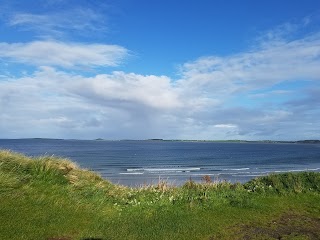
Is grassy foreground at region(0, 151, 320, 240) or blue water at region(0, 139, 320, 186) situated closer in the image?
grassy foreground at region(0, 151, 320, 240)

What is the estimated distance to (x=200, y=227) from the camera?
10.0 meters

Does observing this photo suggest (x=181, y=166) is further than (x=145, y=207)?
Yes

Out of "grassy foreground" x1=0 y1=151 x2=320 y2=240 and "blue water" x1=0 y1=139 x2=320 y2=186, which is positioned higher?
"grassy foreground" x1=0 y1=151 x2=320 y2=240

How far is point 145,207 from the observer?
11914 millimetres

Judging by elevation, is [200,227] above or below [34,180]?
below

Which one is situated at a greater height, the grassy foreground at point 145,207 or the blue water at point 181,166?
the grassy foreground at point 145,207

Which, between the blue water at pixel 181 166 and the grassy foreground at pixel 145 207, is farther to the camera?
the blue water at pixel 181 166

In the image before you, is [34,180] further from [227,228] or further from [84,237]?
[227,228]

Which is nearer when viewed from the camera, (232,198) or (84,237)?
(84,237)

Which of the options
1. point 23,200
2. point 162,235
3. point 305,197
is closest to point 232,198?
point 305,197

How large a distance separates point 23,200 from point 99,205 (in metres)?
2.39

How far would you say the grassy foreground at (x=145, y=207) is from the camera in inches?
370

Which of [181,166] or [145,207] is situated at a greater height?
[145,207]

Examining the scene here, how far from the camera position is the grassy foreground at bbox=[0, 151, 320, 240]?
941 cm
